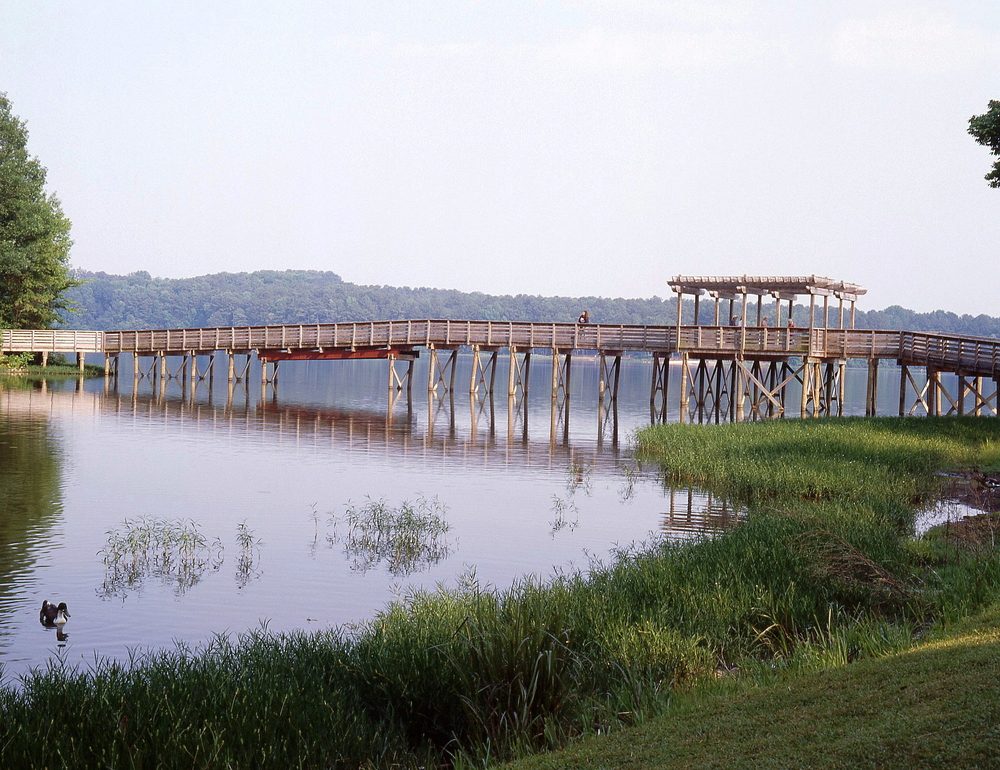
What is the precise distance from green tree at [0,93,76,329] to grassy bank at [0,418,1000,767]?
46.2 m

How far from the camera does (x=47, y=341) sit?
194 ft

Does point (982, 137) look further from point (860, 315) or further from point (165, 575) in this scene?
point (860, 315)

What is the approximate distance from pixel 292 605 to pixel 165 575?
2502 millimetres

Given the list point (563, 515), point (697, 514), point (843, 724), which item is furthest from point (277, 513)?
point (843, 724)

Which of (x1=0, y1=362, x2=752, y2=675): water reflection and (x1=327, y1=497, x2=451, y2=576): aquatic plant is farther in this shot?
(x1=327, y1=497, x2=451, y2=576): aquatic plant

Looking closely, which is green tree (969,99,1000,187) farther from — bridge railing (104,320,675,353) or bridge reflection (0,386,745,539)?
bridge railing (104,320,675,353)

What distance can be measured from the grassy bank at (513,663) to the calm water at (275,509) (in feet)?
5.55

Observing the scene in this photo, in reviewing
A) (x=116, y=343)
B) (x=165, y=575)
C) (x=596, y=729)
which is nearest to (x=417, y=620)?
(x=596, y=729)

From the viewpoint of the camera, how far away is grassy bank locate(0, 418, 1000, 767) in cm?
754

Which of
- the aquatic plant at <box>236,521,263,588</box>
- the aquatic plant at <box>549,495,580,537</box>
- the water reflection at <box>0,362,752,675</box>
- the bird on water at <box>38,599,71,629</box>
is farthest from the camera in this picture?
the aquatic plant at <box>549,495,580,537</box>

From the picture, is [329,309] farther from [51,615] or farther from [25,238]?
[51,615]

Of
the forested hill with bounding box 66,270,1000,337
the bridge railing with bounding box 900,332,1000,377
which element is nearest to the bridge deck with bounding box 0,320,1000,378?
the bridge railing with bounding box 900,332,1000,377

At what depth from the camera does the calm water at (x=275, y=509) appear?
1341 centimetres

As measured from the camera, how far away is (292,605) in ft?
44.8
